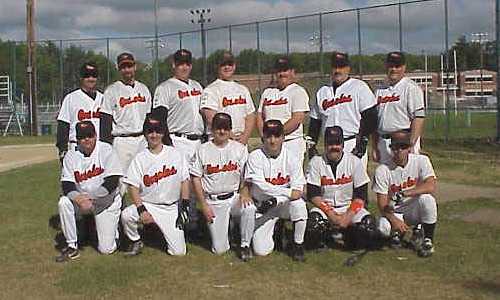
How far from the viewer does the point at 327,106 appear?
26.3ft

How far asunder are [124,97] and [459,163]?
30.3 ft

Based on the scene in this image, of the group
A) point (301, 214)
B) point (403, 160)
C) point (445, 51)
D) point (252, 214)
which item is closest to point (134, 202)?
point (252, 214)

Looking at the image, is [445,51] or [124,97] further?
[445,51]

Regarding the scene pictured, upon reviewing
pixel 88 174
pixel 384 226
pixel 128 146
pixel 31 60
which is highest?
pixel 31 60

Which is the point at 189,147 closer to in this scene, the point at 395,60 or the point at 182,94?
the point at 182,94

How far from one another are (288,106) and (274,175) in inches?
39.9

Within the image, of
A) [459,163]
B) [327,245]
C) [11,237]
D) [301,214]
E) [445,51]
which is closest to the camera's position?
[301,214]

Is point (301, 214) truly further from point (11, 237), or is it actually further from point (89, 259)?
point (11, 237)

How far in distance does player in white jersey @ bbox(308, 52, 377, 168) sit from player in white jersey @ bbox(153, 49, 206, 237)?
134cm

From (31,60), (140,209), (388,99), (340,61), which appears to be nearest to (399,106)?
(388,99)

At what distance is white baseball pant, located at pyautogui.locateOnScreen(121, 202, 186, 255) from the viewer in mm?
7684

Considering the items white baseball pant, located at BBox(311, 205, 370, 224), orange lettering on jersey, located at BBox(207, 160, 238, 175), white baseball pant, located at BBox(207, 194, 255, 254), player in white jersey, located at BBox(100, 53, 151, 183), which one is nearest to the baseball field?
white baseball pant, located at BBox(207, 194, 255, 254)

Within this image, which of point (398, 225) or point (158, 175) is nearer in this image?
point (398, 225)

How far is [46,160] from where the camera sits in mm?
18734
